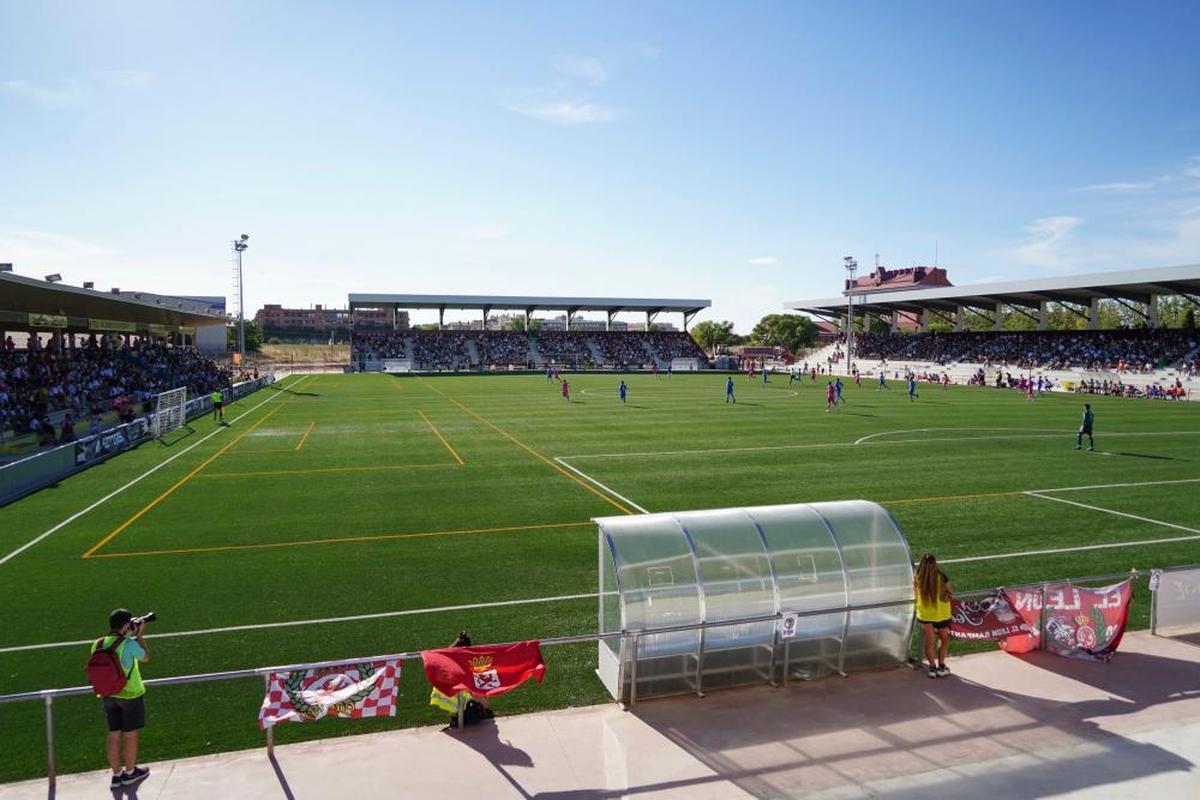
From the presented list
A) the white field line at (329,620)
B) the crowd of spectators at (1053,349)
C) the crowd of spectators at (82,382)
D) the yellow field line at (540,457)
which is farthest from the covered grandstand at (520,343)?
the white field line at (329,620)

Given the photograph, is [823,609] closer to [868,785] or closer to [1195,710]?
[868,785]

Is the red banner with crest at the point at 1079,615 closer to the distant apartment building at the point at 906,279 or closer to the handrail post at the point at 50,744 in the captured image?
the handrail post at the point at 50,744

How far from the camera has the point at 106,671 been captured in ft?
22.4

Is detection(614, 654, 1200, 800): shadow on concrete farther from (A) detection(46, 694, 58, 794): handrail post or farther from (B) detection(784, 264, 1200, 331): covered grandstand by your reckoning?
(B) detection(784, 264, 1200, 331): covered grandstand

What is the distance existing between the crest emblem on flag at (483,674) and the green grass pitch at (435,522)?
851mm

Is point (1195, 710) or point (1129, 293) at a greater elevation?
point (1129, 293)

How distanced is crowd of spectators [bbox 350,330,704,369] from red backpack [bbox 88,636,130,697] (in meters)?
81.1

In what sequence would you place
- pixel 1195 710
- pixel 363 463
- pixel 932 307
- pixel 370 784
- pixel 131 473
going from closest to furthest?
pixel 370 784
pixel 1195 710
pixel 131 473
pixel 363 463
pixel 932 307

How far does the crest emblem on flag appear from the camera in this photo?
7812 mm

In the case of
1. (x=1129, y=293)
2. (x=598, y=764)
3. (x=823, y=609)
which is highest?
(x=1129, y=293)

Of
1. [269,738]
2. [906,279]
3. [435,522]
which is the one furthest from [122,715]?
[906,279]

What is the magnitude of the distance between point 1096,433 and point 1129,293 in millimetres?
40766

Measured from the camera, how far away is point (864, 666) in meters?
9.41

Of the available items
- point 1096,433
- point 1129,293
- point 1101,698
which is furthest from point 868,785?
point 1129,293
